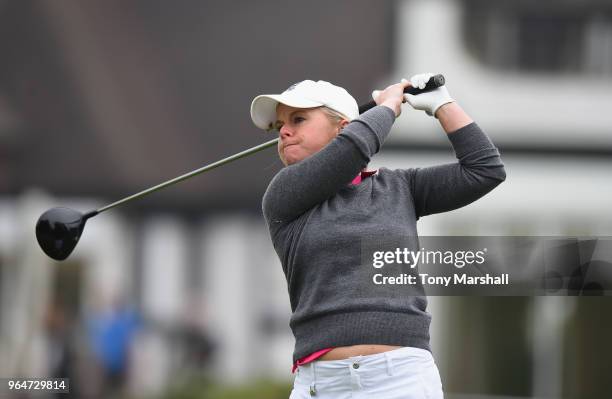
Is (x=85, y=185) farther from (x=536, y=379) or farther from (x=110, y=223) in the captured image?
(x=536, y=379)

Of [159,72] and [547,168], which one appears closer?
[547,168]

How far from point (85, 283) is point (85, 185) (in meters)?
1.12

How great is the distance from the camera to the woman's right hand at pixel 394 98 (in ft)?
11.8

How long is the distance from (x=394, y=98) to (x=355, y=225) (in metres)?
0.43

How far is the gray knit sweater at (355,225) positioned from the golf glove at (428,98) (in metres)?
0.10

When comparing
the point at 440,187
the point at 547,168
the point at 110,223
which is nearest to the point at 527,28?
the point at 547,168

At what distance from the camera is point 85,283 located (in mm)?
14609

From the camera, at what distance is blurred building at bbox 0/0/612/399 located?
14078mm

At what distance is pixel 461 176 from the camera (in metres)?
3.53

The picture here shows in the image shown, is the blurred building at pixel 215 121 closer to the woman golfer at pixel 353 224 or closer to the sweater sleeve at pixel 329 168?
the woman golfer at pixel 353 224

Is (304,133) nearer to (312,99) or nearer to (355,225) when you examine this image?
(312,99)
